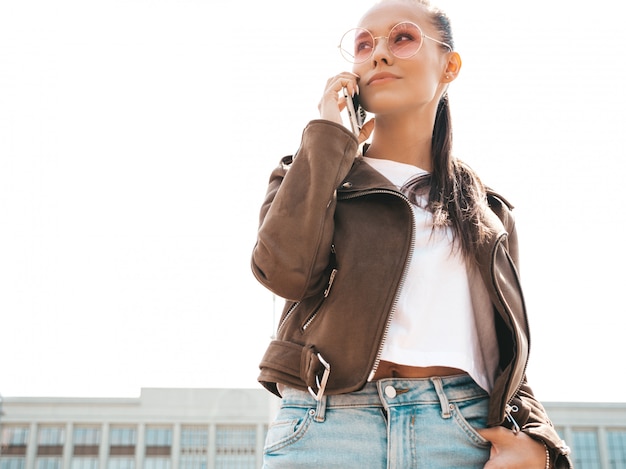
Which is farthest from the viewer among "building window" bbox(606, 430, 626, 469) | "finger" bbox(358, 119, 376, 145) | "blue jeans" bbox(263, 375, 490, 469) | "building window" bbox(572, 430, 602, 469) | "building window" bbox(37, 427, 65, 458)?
"building window" bbox(37, 427, 65, 458)

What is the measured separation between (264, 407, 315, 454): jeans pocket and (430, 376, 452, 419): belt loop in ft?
0.47

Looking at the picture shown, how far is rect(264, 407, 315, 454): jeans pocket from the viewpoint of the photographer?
2.54 ft

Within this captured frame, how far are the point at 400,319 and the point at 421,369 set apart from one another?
2.5 inches

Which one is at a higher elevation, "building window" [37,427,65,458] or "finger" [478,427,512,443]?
"finger" [478,427,512,443]

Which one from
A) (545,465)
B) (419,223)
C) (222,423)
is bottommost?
Answer: (222,423)

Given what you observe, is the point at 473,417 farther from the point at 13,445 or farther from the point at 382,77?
the point at 13,445

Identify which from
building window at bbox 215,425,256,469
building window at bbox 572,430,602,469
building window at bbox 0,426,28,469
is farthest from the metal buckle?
building window at bbox 0,426,28,469

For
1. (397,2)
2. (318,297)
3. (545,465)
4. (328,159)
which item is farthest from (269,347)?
(397,2)

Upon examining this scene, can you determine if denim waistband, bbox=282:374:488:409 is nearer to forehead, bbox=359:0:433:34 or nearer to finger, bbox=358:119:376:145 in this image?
finger, bbox=358:119:376:145

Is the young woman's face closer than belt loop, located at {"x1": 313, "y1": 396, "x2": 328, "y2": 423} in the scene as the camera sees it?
No

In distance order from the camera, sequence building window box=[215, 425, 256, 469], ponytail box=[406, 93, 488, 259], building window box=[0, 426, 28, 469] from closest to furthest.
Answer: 1. ponytail box=[406, 93, 488, 259]
2. building window box=[0, 426, 28, 469]
3. building window box=[215, 425, 256, 469]

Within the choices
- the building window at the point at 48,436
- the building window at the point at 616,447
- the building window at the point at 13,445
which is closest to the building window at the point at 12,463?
the building window at the point at 13,445

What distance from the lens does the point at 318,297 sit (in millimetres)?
832

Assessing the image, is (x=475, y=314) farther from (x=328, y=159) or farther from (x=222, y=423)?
(x=222, y=423)
